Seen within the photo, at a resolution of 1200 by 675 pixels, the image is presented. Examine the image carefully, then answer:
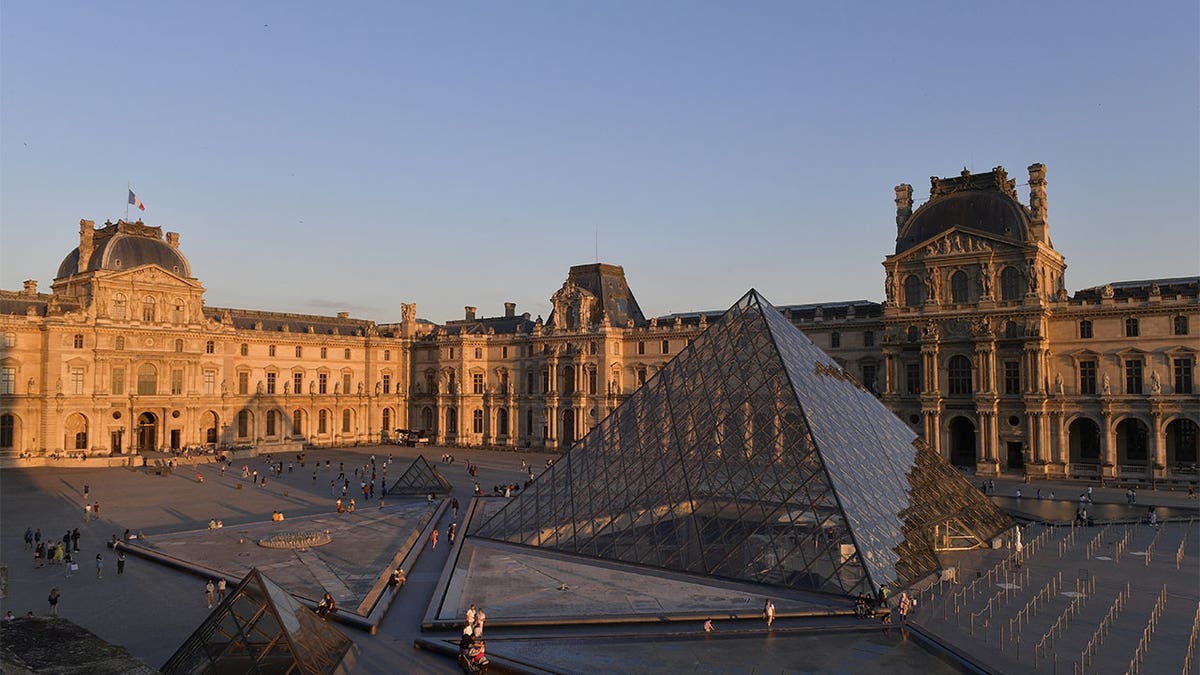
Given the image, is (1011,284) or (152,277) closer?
(1011,284)

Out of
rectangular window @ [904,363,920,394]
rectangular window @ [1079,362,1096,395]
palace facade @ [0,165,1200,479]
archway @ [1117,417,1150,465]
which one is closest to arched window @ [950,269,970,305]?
palace facade @ [0,165,1200,479]

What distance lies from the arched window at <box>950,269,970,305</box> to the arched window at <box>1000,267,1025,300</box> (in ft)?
5.80

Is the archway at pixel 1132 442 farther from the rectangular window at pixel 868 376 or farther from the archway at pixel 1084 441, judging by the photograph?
the rectangular window at pixel 868 376

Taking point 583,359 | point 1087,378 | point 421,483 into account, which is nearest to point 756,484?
point 421,483

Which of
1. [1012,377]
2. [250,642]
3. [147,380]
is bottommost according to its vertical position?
[250,642]

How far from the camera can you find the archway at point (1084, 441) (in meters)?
42.1

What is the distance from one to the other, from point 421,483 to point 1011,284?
2999cm

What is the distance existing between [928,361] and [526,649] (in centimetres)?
3406

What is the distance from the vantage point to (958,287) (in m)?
43.0

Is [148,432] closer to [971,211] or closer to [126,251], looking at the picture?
[126,251]

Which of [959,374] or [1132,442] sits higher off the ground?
[959,374]

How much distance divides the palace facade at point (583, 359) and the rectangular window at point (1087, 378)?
64 mm

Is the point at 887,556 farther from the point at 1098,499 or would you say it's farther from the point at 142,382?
the point at 142,382

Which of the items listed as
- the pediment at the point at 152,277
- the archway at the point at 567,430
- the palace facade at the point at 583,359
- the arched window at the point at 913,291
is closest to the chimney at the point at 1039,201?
the palace facade at the point at 583,359
